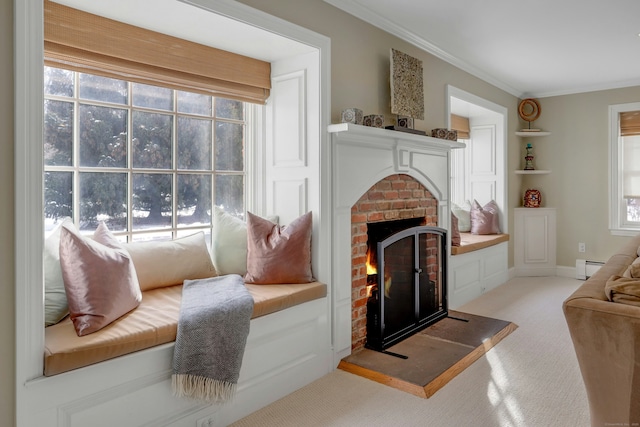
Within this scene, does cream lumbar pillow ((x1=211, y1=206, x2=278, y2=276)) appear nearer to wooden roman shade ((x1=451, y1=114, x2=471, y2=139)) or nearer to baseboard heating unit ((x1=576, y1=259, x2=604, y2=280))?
wooden roman shade ((x1=451, y1=114, x2=471, y2=139))

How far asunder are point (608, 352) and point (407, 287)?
5.94 ft

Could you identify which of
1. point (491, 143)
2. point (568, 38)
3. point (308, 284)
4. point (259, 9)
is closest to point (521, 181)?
point (491, 143)

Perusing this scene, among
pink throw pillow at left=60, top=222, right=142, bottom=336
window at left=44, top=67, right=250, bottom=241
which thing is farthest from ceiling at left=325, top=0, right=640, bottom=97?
pink throw pillow at left=60, top=222, right=142, bottom=336

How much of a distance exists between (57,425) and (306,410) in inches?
46.5

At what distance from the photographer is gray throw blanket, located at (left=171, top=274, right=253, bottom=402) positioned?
1.90m

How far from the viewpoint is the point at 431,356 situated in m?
2.89

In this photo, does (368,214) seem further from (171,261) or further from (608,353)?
(608,353)

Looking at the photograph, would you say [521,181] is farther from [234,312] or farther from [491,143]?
[234,312]

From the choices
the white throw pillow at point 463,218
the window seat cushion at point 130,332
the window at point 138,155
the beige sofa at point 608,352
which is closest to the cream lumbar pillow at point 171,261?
the window seat cushion at point 130,332

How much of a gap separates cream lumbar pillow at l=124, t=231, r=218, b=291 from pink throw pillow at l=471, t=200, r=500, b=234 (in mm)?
3671

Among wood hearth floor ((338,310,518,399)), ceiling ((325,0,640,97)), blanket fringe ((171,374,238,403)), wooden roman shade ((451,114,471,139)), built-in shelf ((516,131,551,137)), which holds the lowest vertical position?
wood hearth floor ((338,310,518,399))

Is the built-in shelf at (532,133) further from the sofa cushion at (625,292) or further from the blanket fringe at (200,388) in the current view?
the blanket fringe at (200,388)

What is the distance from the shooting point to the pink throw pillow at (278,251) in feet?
8.69

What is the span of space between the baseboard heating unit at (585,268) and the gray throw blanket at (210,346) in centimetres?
497
